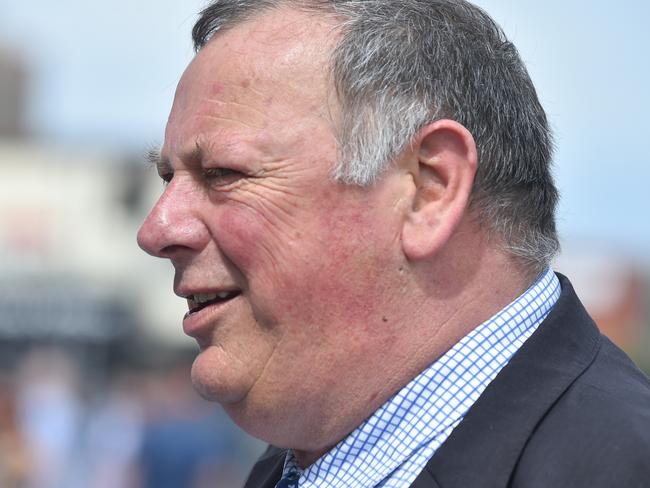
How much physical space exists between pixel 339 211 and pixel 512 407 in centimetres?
57

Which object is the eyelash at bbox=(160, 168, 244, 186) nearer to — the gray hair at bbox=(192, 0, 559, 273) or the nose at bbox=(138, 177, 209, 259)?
the nose at bbox=(138, 177, 209, 259)

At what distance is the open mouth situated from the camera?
2.68 meters

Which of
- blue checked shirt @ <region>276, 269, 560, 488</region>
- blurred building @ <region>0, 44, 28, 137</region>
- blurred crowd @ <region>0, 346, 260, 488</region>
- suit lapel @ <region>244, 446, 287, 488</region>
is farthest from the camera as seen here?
blurred building @ <region>0, 44, 28, 137</region>

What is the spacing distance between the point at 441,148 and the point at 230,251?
1.70ft

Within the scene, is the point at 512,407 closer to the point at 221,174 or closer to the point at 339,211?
the point at 339,211

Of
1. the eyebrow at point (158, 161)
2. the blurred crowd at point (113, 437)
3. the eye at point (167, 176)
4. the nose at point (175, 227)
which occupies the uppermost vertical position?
the eyebrow at point (158, 161)

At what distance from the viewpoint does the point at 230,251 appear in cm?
263

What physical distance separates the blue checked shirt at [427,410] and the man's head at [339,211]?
4 cm

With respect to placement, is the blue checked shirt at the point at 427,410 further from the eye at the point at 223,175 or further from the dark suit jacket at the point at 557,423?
the eye at the point at 223,175

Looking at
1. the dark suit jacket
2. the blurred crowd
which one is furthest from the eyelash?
the blurred crowd

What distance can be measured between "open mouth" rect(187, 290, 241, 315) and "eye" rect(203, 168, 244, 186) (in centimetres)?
25

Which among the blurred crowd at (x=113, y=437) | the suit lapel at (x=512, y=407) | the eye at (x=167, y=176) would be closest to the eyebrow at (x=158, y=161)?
the eye at (x=167, y=176)

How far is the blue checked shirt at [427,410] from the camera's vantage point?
2467 millimetres

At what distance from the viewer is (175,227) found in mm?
2668
